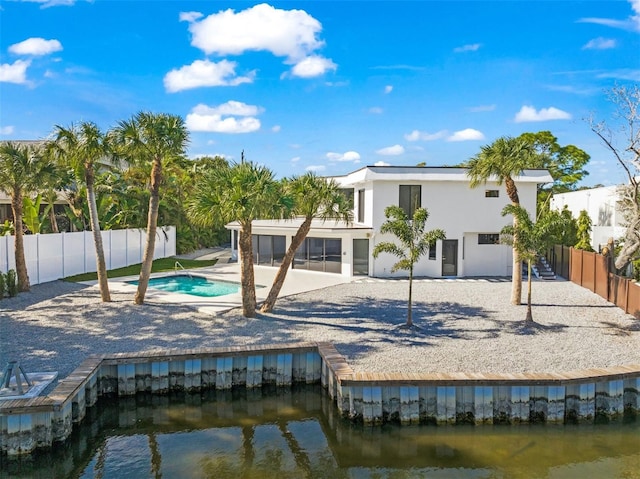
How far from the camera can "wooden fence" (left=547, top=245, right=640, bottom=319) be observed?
16.3 meters

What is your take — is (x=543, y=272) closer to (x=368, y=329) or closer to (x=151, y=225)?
(x=368, y=329)

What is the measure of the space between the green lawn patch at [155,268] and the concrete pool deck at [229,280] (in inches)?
39.1

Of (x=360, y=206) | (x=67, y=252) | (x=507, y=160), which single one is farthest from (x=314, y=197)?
(x=67, y=252)

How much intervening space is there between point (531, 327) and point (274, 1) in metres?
13.9

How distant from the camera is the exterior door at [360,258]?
24.7 metres

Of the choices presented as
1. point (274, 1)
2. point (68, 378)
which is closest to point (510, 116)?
point (274, 1)

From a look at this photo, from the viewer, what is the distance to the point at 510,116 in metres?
28.8

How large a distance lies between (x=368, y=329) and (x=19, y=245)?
13.8 m

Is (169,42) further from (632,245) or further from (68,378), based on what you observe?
(632,245)

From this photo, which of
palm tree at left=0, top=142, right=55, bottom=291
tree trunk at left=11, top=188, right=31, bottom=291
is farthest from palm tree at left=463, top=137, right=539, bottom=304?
tree trunk at left=11, top=188, right=31, bottom=291

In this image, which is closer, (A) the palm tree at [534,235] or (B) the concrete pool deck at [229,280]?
(A) the palm tree at [534,235]

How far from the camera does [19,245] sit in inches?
711

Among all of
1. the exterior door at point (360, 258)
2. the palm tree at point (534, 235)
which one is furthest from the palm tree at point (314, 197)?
the exterior door at point (360, 258)

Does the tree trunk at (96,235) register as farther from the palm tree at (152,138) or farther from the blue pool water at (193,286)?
the blue pool water at (193,286)
